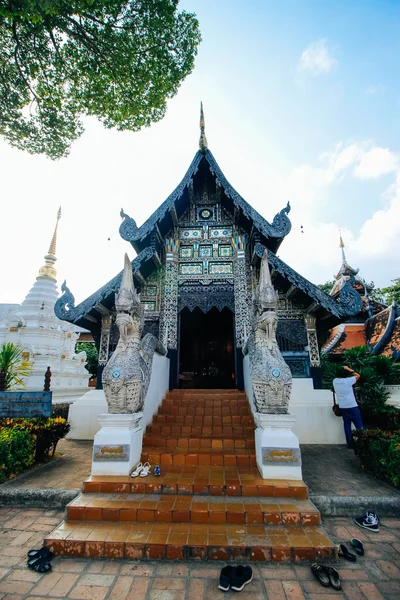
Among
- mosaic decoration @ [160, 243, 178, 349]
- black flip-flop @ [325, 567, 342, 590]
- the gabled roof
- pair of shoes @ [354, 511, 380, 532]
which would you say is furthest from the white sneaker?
the gabled roof

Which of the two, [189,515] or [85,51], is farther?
[85,51]

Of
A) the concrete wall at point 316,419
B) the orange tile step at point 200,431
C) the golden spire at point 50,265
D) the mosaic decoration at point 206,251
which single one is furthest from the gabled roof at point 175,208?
the golden spire at point 50,265

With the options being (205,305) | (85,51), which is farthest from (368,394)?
(85,51)

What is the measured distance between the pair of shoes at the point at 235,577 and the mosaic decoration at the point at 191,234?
702cm

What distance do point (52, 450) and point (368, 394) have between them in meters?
7.09

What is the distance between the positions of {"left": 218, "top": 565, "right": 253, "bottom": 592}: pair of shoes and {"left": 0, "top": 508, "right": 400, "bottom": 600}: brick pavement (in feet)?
0.12

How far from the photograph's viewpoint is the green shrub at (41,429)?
4.37 m

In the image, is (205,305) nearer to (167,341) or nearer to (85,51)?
(167,341)

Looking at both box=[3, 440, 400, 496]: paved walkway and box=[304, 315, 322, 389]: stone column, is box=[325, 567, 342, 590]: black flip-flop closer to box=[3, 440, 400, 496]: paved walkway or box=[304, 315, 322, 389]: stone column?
box=[3, 440, 400, 496]: paved walkway

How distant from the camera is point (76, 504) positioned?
275 centimetres

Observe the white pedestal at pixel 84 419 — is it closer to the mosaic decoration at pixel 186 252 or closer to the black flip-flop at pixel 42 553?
the black flip-flop at pixel 42 553

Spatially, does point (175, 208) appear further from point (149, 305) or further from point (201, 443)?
point (201, 443)

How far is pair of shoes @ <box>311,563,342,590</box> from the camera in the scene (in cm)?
196

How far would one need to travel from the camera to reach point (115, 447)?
341 cm
